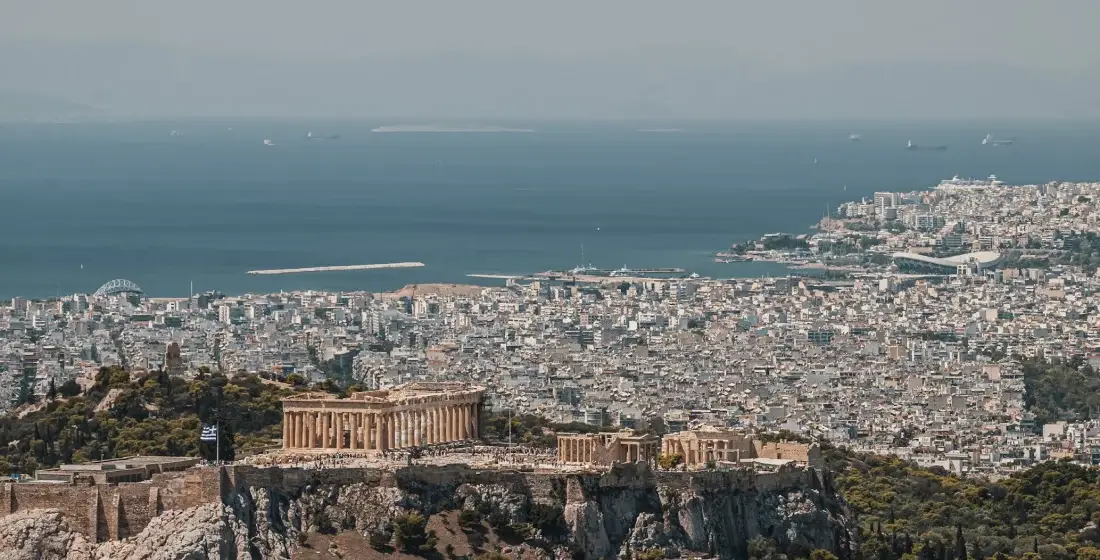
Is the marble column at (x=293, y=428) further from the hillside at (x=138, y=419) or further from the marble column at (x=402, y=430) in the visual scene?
the hillside at (x=138, y=419)

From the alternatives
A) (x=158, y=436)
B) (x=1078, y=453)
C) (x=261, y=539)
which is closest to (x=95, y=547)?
(x=261, y=539)

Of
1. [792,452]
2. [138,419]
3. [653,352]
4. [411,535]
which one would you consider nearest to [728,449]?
[792,452]

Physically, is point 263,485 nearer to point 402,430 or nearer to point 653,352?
point 402,430

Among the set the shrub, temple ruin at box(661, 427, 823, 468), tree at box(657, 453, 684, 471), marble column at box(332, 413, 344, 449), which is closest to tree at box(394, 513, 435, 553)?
the shrub

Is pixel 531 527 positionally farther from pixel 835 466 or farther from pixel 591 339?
pixel 591 339

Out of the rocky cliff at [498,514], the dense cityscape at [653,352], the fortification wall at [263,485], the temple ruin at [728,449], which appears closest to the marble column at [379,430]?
the fortification wall at [263,485]

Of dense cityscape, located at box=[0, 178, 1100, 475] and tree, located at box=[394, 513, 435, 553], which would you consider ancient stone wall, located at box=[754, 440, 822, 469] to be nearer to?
tree, located at box=[394, 513, 435, 553]
